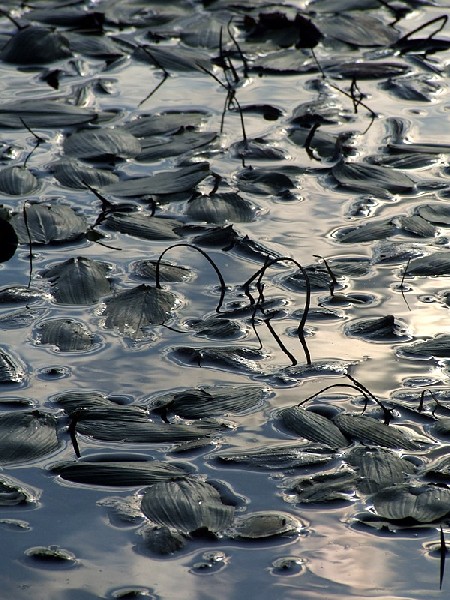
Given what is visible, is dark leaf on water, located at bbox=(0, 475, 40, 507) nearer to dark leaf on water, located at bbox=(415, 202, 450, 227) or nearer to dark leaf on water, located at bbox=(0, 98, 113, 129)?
dark leaf on water, located at bbox=(415, 202, 450, 227)

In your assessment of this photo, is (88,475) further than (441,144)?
No

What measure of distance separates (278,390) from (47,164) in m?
0.82

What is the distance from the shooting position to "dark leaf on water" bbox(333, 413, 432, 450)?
135 cm

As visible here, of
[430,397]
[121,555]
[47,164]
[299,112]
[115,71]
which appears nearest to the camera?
[121,555]

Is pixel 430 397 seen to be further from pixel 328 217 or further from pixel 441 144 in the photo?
pixel 441 144

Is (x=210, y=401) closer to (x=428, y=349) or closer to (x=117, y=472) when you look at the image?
(x=117, y=472)

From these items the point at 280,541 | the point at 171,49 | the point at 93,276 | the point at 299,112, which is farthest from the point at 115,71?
the point at 280,541

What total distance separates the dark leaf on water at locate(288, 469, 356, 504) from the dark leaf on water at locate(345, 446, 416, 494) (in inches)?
0.5

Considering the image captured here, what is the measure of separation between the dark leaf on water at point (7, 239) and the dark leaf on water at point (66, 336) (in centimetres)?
23

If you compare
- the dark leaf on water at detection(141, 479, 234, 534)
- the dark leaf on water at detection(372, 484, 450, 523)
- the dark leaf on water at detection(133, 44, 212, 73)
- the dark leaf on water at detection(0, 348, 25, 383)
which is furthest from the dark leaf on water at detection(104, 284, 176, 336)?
the dark leaf on water at detection(133, 44, 212, 73)

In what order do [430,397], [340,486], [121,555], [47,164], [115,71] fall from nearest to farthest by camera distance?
[121,555]
[340,486]
[430,397]
[47,164]
[115,71]

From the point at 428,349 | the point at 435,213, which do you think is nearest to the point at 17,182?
the point at 435,213

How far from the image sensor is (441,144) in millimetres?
2164

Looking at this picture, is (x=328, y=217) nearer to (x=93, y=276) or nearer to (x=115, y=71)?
(x=93, y=276)
